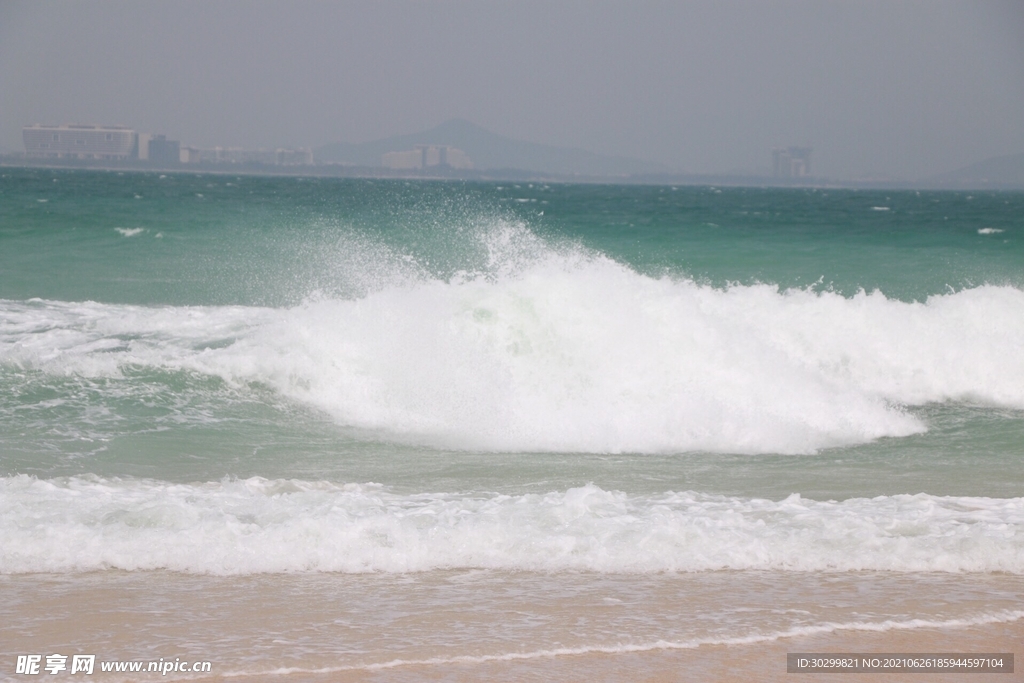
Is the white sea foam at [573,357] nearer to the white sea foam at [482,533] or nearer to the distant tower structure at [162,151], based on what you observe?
the white sea foam at [482,533]

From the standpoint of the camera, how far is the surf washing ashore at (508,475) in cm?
423

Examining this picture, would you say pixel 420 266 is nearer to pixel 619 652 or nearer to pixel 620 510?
pixel 620 510

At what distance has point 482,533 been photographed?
209 inches

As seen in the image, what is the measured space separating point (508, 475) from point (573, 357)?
3.06m

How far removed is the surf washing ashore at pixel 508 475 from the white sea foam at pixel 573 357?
1.6 inches

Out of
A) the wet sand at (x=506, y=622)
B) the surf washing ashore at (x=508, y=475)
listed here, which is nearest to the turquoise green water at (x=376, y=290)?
the surf washing ashore at (x=508, y=475)

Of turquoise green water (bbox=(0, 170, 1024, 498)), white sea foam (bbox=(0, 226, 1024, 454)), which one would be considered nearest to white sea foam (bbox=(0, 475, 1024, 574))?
turquoise green water (bbox=(0, 170, 1024, 498))

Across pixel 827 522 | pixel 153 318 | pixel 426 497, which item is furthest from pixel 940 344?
pixel 153 318

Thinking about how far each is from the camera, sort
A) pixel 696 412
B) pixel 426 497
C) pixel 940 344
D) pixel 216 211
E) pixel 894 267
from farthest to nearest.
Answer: pixel 216 211 → pixel 894 267 → pixel 940 344 → pixel 696 412 → pixel 426 497

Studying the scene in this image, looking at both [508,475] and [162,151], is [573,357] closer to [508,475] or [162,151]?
[508,475]

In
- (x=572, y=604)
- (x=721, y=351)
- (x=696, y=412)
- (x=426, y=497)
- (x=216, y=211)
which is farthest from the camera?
Result: (x=216, y=211)

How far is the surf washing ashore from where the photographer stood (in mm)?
4234

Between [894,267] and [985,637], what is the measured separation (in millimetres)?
19218

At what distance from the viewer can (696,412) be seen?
8.85 metres
